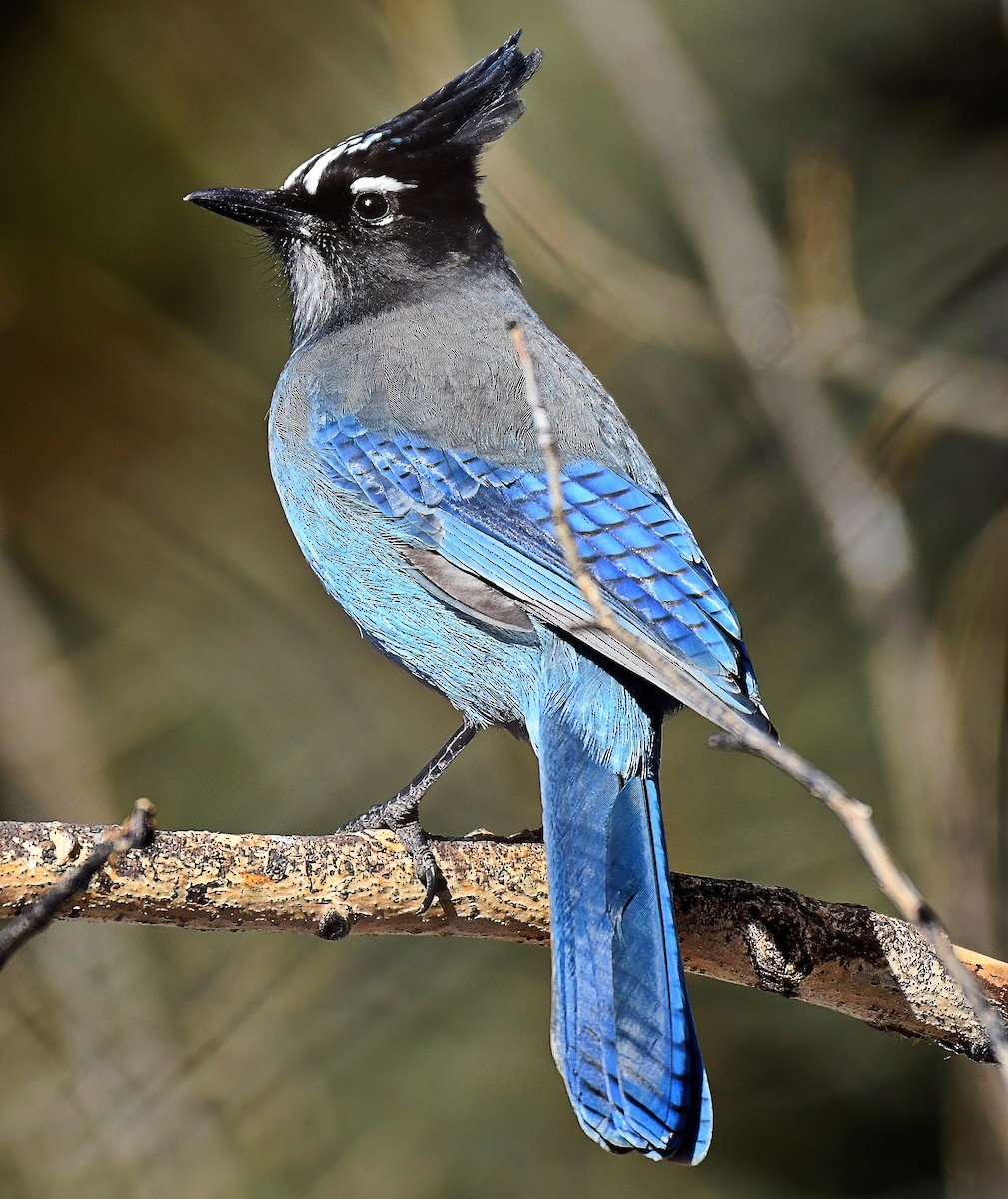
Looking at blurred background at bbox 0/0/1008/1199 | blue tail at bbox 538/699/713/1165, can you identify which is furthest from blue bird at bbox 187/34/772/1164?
blurred background at bbox 0/0/1008/1199

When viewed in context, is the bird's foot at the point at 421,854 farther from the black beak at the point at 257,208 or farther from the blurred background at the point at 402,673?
the blurred background at the point at 402,673

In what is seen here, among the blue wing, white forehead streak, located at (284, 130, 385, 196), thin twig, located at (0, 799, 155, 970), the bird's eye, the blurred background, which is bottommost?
the blurred background

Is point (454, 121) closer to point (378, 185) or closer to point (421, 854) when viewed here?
point (378, 185)

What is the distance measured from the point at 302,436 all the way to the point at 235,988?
212cm

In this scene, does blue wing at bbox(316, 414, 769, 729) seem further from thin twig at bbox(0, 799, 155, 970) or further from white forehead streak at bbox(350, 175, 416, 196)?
thin twig at bbox(0, 799, 155, 970)

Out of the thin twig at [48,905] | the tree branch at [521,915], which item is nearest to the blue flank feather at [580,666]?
the tree branch at [521,915]

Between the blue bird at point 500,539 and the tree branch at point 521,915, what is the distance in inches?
4.3

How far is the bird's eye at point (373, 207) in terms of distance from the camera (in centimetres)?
383

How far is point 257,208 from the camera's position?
3816 millimetres

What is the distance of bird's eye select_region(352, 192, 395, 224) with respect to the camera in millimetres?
3832

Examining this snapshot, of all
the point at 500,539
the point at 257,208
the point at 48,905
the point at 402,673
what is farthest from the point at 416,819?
the point at 402,673

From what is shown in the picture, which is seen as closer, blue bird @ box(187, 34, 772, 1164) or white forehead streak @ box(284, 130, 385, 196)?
blue bird @ box(187, 34, 772, 1164)

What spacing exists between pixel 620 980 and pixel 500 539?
0.93m

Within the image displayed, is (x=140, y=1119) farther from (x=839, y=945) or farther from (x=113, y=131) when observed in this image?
(x=113, y=131)
